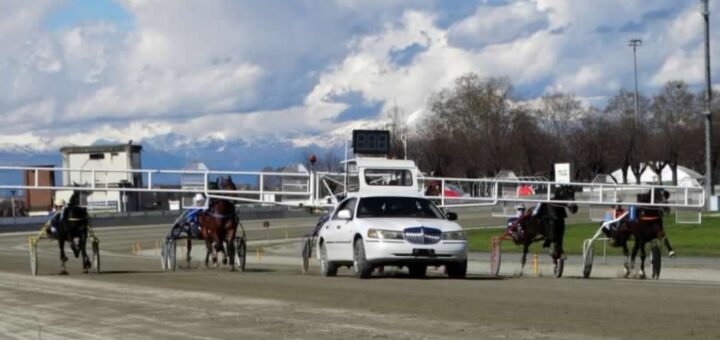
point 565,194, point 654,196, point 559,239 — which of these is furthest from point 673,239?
point 559,239

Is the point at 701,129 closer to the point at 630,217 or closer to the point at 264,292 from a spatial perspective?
the point at 630,217

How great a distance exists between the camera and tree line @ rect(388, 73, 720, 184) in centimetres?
10469

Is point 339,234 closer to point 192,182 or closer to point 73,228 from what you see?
point 73,228

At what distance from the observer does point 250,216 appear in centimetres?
8656

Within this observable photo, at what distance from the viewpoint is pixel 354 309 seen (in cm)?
1595

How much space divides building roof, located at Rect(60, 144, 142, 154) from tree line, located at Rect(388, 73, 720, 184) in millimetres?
20931

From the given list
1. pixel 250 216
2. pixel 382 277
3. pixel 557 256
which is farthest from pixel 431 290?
pixel 250 216

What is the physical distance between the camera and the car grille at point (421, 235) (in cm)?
2205

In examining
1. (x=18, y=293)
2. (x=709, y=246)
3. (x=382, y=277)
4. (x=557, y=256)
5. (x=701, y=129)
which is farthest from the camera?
(x=701, y=129)

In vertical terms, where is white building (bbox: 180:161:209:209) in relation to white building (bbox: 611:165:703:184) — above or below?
below

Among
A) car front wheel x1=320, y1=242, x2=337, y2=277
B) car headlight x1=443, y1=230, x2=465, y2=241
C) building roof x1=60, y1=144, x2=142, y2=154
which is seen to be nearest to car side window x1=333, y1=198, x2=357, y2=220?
car front wheel x1=320, y1=242, x2=337, y2=277

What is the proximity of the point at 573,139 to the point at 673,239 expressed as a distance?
6489 cm

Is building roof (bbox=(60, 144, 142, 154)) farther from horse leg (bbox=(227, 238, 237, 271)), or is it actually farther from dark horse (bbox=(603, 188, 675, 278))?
dark horse (bbox=(603, 188, 675, 278))

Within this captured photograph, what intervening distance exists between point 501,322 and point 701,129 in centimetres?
9818
